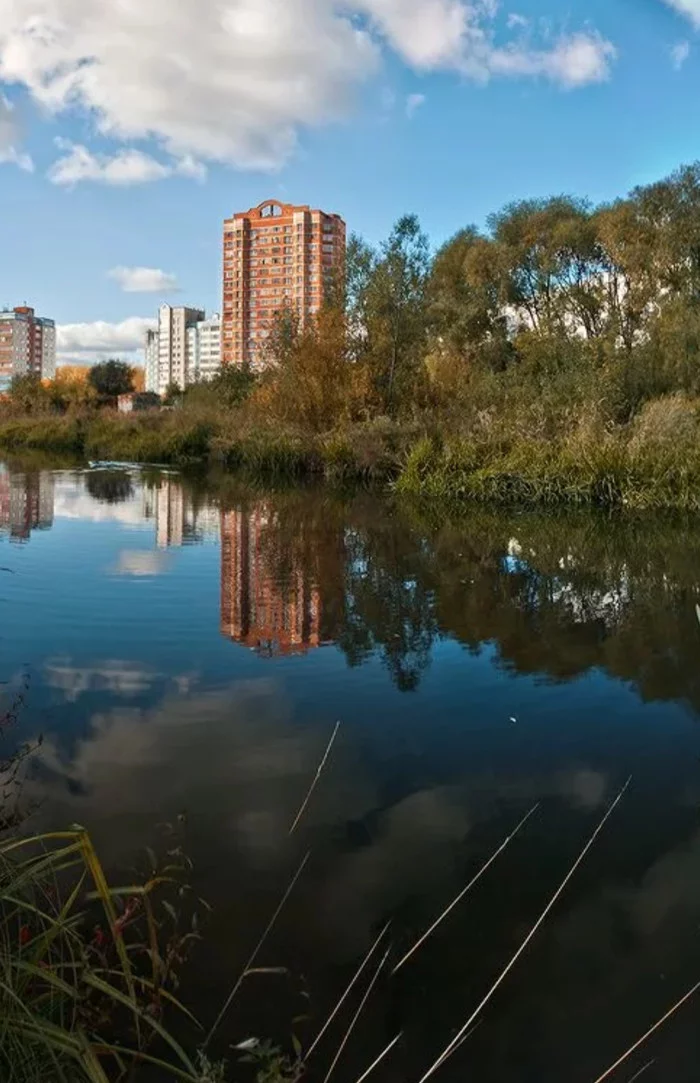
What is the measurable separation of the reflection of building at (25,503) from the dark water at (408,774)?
13.7ft

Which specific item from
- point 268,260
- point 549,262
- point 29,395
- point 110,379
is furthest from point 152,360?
point 549,262

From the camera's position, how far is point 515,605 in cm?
923

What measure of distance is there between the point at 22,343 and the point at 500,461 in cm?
12787

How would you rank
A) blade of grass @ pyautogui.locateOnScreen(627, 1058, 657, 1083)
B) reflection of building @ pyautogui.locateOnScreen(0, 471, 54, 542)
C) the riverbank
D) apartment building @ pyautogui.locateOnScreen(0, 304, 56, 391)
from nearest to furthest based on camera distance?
blade of grass @ pyautogui.locateOnScreen(627, 1058, 657, 1083), reflection of building @ pyautogui.locateOnScreen(0, 471, 54, 542), the riverbank, apartment building @ pyautogui.locateOnScreen(0, 304, 56, 391)

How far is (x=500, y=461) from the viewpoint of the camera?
20.0m

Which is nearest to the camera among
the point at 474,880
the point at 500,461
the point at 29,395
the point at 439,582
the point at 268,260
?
the point at 474,880

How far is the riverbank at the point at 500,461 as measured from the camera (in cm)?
1792

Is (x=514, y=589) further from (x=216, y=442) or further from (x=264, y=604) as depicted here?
(x=216, y=442)

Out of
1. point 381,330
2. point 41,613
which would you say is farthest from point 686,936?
point 381,330

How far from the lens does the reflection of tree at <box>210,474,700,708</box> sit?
7270 millimetres

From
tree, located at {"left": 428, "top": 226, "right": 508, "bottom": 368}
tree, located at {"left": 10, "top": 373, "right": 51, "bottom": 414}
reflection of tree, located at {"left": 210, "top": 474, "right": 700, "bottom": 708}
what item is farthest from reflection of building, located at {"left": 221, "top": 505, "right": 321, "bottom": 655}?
tree, located at {"left": 10, "top": 373, "right": 51, "bottom": 414}

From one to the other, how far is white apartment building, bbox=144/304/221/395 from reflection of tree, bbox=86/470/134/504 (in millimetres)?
117281

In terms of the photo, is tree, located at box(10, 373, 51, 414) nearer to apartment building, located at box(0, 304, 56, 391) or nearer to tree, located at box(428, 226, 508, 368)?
tree, located at box(428, 226, 508, 368)

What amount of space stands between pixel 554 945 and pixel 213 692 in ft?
10.9
